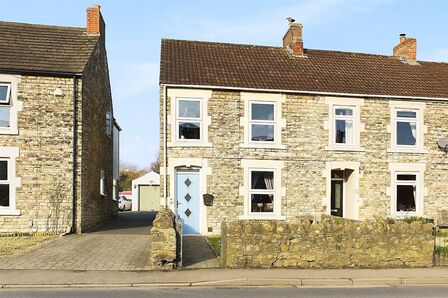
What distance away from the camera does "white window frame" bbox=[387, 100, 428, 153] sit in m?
18.7

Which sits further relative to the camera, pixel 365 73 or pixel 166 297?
pixel 365 73

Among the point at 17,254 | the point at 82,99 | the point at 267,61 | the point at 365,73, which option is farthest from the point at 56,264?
the point at 365,73

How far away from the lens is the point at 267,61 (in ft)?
65.7

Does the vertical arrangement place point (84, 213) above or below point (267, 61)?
below

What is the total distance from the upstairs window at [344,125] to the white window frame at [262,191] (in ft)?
9.45

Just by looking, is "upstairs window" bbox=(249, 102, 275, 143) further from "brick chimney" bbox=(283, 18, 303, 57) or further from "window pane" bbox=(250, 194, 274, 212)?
"brick chimney" bbox=(283, 18, 303, 57)

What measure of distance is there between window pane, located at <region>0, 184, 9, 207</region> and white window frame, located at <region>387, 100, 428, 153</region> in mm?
15185

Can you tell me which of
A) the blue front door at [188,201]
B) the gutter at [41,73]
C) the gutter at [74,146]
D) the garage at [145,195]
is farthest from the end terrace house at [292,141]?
the garage at [145,195]

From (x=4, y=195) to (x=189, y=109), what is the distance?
7.56m

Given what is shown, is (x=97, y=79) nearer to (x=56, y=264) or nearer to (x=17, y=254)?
(x=17, y=254)

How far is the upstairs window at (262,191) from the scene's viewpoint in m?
17.6

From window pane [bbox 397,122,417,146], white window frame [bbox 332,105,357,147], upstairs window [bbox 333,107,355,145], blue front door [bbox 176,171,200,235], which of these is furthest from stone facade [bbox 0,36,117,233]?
window pane [bbox 397,122,417,146]

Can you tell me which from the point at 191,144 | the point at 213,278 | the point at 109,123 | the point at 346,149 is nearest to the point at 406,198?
the point at 346,149

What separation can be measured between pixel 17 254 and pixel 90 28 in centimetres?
1136
